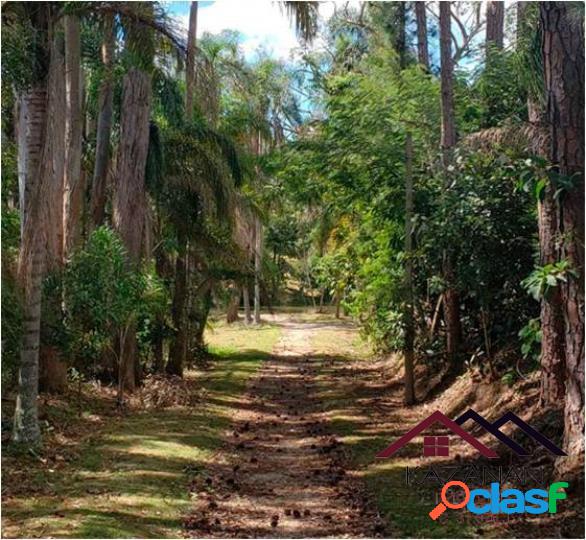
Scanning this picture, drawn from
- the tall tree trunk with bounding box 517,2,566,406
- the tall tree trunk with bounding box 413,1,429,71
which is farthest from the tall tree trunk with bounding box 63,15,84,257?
the tall tree trunk with bounding box 413,1,429,71

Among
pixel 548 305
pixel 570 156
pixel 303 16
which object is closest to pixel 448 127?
pixel 303 16

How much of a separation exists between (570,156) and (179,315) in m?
10.4

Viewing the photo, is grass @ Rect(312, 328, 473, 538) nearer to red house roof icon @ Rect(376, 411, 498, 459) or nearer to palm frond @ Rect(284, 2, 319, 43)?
Answer: red house roof icon @ Rect(376, 411, 498, 459)

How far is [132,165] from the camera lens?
1283 cm

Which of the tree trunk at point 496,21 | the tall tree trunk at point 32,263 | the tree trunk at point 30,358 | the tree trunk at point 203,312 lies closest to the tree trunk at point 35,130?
the tall tree trunk at point 32,263

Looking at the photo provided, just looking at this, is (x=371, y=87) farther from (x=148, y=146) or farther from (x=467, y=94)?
(x=148, y=146)

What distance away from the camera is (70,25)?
11797 mm

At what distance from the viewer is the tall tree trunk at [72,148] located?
12.1m

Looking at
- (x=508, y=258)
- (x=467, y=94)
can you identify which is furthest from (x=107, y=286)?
(x=467, y=94)

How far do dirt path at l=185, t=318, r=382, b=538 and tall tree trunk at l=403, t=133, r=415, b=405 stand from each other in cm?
155

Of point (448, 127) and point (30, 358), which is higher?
point (448, 127)

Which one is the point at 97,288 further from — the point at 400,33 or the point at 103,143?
the point at 400,33

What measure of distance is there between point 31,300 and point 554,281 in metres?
5.43

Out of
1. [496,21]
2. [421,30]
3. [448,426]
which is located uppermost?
[496,21]
